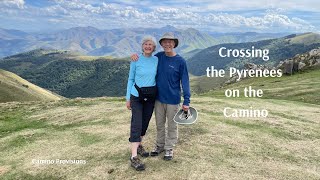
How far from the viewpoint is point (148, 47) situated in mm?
15188

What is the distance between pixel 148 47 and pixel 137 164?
220 inches

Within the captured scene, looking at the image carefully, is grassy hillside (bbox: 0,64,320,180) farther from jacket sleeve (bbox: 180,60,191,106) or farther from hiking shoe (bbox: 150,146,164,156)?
jacket sleeve (bbox: 180,60,191,106)

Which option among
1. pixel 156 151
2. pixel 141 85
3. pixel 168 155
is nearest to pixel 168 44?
pixel 141 85

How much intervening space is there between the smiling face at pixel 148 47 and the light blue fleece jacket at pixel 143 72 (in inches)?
14.7

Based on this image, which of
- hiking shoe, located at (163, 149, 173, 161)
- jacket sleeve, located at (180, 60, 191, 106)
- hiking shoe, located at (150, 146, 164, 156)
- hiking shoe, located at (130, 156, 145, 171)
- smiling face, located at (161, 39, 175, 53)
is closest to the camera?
smiling face, located at (161, 39, 175, 53)

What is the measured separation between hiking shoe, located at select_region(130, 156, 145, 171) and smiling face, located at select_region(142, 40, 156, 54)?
514 centimetres

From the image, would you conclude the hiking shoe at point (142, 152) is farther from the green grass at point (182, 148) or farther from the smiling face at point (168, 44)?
the smiling face at point (168, 44)

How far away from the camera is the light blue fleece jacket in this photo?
1554 cm

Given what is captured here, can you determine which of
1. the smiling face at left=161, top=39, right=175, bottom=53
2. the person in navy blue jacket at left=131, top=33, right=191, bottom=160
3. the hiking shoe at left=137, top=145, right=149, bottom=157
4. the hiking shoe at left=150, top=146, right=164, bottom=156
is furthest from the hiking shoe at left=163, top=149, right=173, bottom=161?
the smiling face at left=161, top=39, right=175, bottom=53

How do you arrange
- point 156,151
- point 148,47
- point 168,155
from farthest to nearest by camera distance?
1. point 156,151
2. point 168,155
3. point 148,47

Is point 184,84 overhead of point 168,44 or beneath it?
beneath

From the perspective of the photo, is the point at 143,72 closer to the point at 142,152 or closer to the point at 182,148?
the point at 142,152

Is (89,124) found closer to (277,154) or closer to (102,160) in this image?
(102,160)

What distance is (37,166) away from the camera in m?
18.8
